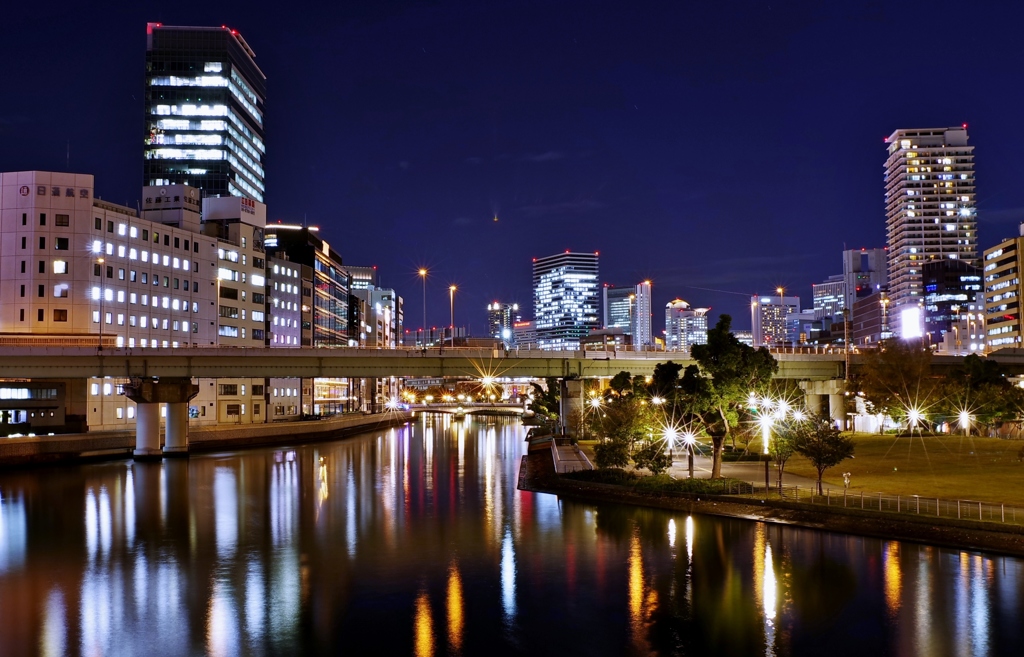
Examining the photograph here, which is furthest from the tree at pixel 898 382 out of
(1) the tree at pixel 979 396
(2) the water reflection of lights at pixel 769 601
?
(2) the water reflection of lights at pixel 769 601

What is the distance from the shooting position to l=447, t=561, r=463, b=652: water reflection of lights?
24720mm

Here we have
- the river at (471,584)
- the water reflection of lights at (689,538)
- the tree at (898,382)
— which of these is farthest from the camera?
the tree at (898,382)

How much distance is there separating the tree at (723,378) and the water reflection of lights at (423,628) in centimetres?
2441

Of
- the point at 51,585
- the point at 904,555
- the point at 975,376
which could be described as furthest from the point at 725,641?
the point at 975,376

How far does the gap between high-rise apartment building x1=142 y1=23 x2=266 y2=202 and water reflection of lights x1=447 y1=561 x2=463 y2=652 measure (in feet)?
504

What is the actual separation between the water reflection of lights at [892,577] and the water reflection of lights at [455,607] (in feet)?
46.3

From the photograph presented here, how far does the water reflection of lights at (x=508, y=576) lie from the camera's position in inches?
1101

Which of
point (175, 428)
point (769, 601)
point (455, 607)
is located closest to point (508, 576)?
point (455, 607)

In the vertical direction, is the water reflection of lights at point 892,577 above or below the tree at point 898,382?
below

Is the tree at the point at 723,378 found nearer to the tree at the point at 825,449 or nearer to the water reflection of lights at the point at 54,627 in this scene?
the tree at the point at 825,449

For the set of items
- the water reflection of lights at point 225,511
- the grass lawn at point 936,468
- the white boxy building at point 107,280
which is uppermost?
the white boxy building at point 107,280

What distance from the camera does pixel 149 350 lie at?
7306 cm

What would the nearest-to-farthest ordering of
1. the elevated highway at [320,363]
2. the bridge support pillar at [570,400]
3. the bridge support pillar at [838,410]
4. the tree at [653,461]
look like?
1. the tree at [653,461]
2. the elevated highway at [320,363]
3. the bridge support pillar at [570,400]
4. the bridge support pillar at [838,410]

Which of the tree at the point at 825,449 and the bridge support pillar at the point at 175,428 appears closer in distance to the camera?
the tree at the point at 825,449
